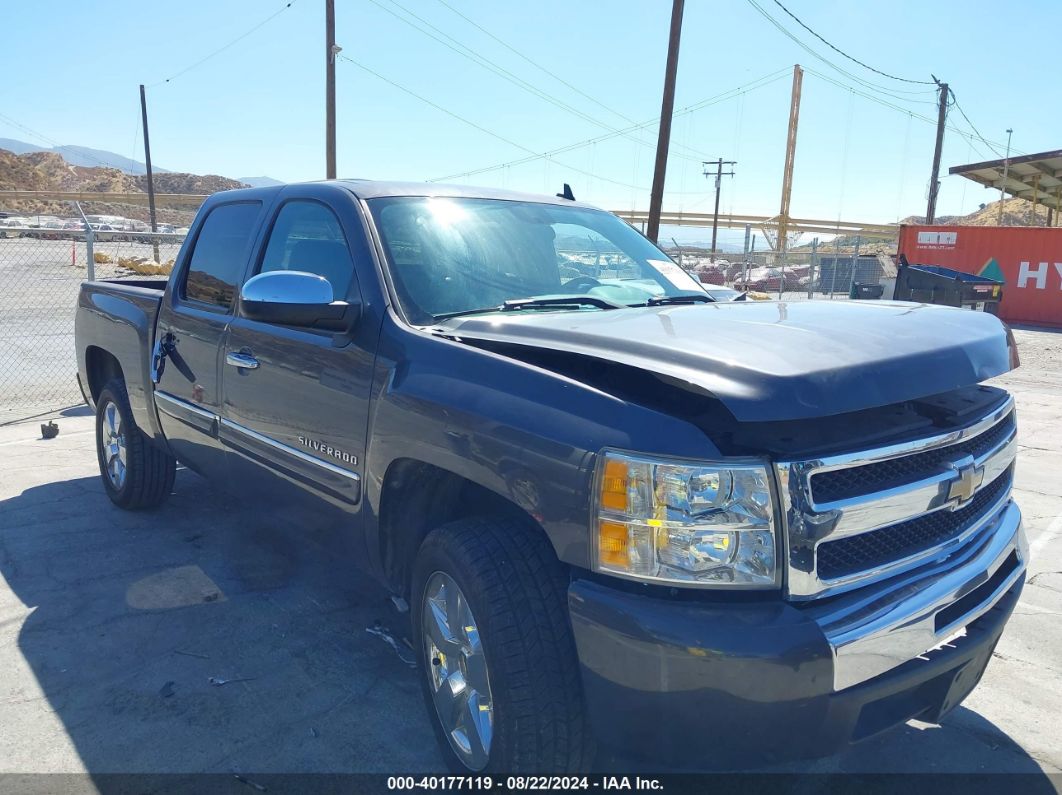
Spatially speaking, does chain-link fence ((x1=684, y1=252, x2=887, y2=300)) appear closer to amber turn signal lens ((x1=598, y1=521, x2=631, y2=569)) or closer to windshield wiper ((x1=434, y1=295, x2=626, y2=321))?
windshield wiper ((x1=434, y1=295, x2=626, y2=321))

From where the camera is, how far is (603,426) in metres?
2.12

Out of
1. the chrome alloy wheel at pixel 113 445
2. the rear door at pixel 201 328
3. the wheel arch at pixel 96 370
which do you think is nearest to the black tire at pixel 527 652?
the rear door at pixel 201 328

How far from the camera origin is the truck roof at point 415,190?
3525 millimetres

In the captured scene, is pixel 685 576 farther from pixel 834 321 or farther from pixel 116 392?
pixel 116 392

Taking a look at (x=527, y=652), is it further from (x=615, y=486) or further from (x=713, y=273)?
(x=713, y=273)

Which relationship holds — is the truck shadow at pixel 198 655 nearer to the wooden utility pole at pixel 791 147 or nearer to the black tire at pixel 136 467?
the black tire at pixel 136 467

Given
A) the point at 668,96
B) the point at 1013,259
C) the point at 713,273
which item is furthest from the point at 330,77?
the point at 1013,259

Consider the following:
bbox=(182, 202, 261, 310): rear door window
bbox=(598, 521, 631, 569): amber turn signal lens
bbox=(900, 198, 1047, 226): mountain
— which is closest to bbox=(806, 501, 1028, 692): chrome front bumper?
bbox=(598, 521, 631, 569): amber turn signal lens

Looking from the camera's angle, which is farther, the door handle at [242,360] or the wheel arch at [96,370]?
the wheel arch at [96,370]

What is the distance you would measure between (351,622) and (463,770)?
1.40m

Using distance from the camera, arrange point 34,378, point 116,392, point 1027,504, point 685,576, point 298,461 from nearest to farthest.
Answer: point 685,576, point 298,461, point 116,392, point 1027,504, point 34,378

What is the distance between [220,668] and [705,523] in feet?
7.53

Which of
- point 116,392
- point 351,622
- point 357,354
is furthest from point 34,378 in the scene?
point 357,354

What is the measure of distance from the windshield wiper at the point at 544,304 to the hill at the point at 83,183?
82.8 metres
